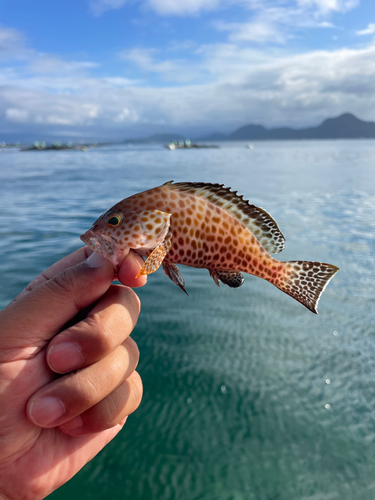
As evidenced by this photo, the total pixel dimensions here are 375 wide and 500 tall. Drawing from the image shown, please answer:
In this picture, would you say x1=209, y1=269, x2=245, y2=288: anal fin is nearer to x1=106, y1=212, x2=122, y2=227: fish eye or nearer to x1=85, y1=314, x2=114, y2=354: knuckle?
x1=106, y1=212, x2=122, y2=227: fish eye

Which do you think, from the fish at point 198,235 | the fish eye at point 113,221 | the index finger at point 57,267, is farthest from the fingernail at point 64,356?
the index finger at point 57,267

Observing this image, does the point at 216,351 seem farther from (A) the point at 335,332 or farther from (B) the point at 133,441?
(A) the point at 335,332

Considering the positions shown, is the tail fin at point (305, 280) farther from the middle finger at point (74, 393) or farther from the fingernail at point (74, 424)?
the fingernail at point (74, 424)

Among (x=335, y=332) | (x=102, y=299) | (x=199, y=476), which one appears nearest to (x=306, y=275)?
(x=102, y=299)

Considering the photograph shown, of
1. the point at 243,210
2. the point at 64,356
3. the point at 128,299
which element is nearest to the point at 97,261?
the point at 128,299

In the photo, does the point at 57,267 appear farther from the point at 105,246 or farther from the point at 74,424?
the point at 74,424

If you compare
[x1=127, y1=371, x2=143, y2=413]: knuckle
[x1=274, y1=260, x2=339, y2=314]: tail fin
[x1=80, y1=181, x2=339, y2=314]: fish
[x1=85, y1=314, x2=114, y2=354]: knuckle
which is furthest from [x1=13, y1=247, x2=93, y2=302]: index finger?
[x1=274, y1=260, x2=339, y2=314]: tail fin
